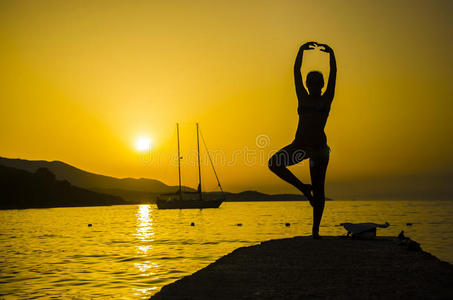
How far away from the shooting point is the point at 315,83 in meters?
9.76

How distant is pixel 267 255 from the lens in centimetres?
870

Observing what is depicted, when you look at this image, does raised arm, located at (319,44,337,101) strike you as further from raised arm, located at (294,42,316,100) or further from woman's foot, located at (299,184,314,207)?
woman's foot, located at (299,184,314,207)

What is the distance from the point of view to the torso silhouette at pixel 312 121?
9.62 metres

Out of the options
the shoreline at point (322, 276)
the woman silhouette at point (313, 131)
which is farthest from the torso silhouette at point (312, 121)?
the shoreline at point (322, 276)

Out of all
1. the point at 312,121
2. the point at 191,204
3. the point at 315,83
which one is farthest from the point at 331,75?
the point at 191,204

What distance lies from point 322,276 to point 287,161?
325 centimetres

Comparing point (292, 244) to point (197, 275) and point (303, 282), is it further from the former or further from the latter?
point (303, 282)

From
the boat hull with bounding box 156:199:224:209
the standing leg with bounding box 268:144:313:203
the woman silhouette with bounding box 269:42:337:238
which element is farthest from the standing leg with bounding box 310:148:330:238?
the boat hull with bounding box 156:199:224:209

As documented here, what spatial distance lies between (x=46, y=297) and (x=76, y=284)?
2304 mm

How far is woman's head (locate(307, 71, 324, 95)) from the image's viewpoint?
32.0 feet

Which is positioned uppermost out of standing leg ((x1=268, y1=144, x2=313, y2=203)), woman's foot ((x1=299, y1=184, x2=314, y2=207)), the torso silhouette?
the torso silhouette

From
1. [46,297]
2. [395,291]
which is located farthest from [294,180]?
[46,297]

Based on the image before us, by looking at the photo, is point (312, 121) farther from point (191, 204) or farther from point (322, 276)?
point (191, 204)

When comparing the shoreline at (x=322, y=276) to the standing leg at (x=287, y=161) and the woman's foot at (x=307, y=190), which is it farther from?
the standing leg at (x=287, y=161)
